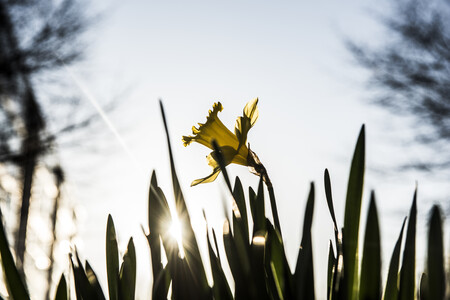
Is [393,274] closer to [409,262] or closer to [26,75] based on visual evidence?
[409,262]

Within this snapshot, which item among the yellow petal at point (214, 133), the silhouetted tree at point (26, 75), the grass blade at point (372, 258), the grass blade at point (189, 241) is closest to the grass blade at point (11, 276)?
the grass blade at point (189, 241)

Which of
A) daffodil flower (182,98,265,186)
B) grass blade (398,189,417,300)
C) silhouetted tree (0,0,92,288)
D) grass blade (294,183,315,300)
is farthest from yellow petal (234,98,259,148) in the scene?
silhouetted tree (0,0,92,288)

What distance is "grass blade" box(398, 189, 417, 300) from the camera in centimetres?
50

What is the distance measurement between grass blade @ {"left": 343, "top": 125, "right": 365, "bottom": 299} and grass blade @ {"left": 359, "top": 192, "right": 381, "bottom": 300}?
4 cm

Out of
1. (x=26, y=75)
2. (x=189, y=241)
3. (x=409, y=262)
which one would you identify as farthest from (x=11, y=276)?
(x=26, y=75)

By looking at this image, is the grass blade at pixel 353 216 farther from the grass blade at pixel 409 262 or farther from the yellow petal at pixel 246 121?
the yellow petal at pixel 246 121

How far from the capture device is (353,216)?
57 centimetres

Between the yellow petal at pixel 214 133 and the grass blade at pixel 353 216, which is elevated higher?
the yellow petal at pixel 214 133

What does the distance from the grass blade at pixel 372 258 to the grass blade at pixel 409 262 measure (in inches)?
1.7

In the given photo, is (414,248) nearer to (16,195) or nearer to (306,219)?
(306,219)

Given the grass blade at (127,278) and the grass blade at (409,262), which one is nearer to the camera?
the grass blade at (409,262)

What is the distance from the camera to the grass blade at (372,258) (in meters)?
0.49

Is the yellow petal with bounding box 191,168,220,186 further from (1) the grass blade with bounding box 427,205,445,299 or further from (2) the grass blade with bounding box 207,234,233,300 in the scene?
(1) the grass blade with bounding box 427,205,445,299

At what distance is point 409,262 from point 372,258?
0.06 m
